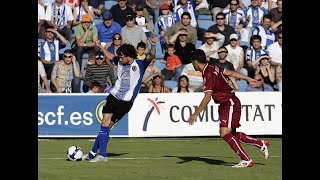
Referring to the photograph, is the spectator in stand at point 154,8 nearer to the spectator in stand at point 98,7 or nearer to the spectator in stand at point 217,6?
the spectator in stand at point 98,7

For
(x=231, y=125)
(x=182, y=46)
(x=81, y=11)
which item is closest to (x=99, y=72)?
(x=81, y=11)

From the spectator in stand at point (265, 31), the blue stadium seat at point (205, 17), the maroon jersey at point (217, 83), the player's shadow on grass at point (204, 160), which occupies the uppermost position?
the blue stadium seat at point (205, 17)

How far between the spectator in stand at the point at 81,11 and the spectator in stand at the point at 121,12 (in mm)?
744

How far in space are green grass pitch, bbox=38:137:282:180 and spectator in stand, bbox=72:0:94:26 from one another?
210 inches

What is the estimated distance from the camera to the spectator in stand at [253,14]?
25672 millimetres

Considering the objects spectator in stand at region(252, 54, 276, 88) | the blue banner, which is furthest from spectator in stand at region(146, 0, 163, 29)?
the blue banner

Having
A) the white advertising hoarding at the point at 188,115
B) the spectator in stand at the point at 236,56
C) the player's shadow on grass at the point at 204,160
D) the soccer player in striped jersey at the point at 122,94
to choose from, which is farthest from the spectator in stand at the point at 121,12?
the soccer player in striped jersey at the point at 122,94

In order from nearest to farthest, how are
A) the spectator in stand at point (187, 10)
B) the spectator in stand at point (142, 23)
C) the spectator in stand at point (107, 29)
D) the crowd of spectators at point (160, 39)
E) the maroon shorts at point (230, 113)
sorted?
the maroon shorts at point (230, 113)
the crowd of spectators at point (160, 39)
the spectator in stand at point (107, 29)
the spectator in stand at point (142, 23)
the spectator in stand at point (187, 10)

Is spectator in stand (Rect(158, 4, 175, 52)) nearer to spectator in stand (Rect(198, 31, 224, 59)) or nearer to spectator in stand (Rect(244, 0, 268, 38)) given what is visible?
spectator in stand (Rect(198, 31, 224, 59))

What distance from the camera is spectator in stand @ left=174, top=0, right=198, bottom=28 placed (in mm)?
25438

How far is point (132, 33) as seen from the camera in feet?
81.3

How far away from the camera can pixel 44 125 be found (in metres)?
21.9
